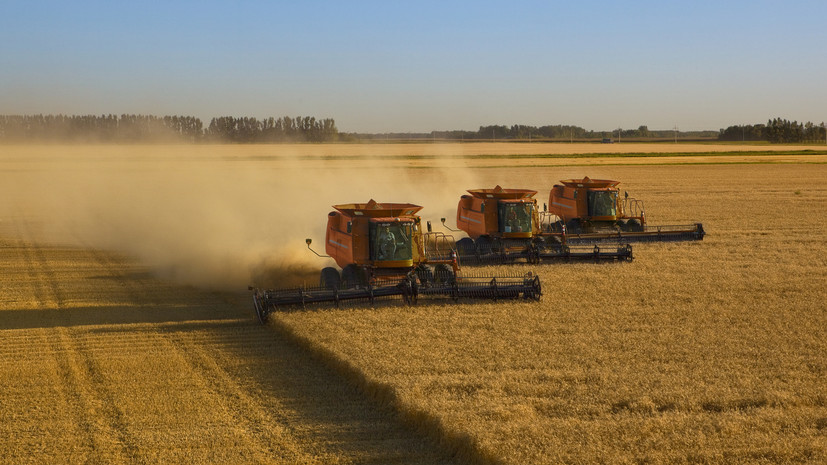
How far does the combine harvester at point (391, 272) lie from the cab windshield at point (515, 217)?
591 cm

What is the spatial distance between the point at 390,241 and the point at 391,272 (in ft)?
2.28

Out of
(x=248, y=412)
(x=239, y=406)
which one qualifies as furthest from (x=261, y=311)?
(x=248, y=412)

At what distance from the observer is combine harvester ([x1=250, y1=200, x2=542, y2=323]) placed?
18219 mm

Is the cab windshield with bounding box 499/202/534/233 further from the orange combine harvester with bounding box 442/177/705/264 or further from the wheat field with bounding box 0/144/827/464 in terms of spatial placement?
the wheat field with bounding box 0/144/827/464

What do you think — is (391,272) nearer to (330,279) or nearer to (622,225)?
(330,279)

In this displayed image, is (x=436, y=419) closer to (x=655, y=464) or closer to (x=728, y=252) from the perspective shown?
(x=655, y=464)

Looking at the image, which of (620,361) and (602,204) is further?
(602,204)

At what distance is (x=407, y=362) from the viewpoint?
13.2m

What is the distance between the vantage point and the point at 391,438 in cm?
1046

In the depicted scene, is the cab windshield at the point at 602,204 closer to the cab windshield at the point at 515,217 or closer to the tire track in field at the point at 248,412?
the cab windshield at the point at 515,217

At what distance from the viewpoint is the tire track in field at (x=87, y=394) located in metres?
10.0

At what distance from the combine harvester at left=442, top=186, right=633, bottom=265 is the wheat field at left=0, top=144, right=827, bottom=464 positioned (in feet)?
2.81

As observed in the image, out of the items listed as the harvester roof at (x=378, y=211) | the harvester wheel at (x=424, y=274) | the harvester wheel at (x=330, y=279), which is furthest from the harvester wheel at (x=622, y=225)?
the harvester wheel at (x=330, y=279)

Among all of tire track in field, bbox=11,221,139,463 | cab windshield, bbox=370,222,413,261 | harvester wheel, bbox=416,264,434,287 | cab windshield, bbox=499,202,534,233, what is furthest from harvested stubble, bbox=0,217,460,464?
cab windshield, bbox=499,202,534,233
